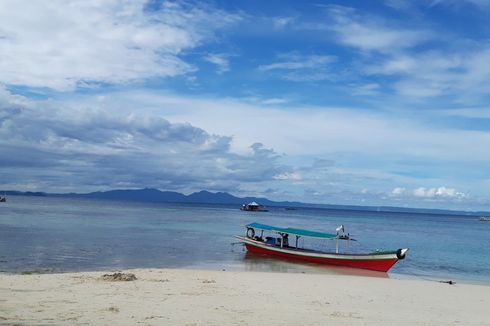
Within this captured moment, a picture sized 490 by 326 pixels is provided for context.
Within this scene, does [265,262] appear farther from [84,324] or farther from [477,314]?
[84,324]

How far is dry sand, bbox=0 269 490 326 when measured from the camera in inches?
453

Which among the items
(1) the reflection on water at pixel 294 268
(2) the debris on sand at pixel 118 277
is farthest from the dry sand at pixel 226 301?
(1) the reflection on water at pixel 294 268

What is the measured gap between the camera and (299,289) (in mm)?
18141

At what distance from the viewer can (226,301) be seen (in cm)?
1436

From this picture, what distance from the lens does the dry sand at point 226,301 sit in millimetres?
11508

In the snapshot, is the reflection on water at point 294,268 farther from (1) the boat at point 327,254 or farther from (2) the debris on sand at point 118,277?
(2) the debris on sand at point 118,277

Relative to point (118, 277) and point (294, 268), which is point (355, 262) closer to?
point (294, 268)

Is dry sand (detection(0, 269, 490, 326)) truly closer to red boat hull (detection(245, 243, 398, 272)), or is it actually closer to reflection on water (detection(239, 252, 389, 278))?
reflection on water (detection(239, 252, 389, 278))

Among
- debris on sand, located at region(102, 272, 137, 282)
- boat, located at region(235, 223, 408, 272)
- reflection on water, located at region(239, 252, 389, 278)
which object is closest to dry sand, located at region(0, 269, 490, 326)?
debris on sand, located at region(102, 272, 137, 282)

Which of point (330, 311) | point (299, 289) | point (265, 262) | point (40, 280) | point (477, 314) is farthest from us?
point (265, 262)

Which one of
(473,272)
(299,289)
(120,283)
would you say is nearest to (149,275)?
(120,283)

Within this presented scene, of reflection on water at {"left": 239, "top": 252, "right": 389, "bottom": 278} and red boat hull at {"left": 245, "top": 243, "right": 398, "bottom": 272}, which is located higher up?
red boat hull at {"left": 245, "top": 243, "right": 398, "bottom": 272}

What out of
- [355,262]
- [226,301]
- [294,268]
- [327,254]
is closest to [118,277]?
[226,301]

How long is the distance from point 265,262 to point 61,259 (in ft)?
39.7
